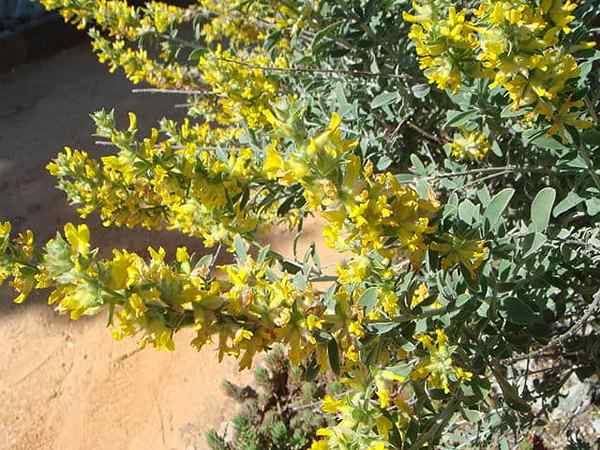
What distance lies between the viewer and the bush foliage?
1155mm

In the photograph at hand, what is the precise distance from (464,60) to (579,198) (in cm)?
49

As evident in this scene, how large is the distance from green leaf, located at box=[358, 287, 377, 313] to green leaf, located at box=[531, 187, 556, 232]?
1.39 ft

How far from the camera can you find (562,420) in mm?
2566

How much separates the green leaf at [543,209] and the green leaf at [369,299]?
1.39 ft

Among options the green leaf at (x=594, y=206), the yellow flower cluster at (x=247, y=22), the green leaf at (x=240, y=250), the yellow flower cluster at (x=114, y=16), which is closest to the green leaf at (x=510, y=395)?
the green leaf at (x=594, y=206)

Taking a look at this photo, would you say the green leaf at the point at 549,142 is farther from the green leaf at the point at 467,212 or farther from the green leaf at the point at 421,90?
the green leaf at the point at 421,90

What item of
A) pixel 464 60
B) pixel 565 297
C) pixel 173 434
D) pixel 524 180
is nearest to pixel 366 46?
pixel 524 180

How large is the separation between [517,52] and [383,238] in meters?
0.46

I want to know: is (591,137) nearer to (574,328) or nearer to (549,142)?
(549,142)

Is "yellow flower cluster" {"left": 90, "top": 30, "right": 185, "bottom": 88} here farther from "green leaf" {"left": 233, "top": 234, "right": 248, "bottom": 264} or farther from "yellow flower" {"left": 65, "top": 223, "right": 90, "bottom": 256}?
"yellow flower" {"left": 65, "top": 223, "right": 90, "bottom": 256}

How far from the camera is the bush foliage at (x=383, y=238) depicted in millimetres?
1155

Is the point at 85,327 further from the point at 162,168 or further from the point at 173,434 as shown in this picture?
the point at 162,168

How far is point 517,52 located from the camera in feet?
Result: 4.16

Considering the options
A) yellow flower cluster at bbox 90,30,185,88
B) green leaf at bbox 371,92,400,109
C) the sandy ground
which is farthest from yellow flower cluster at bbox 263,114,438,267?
the sandy ground
